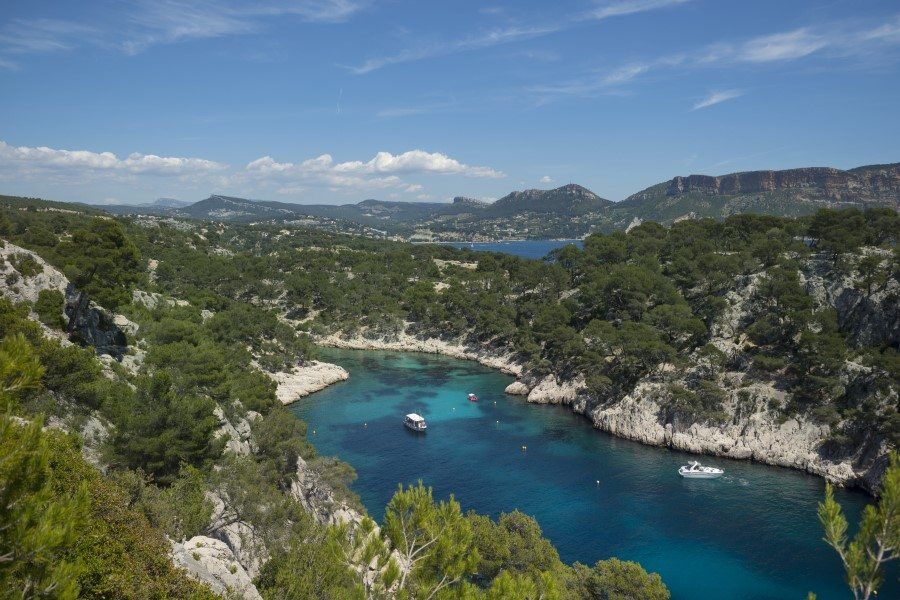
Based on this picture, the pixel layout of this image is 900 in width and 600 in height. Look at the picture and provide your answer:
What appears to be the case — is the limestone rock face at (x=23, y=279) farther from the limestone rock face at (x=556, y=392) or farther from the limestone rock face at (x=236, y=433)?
the limestone rock face at (x=556, y=392)

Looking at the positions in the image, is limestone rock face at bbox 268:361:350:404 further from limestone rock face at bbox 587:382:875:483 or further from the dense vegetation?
limestone rock face at bbox 587:382:875:483

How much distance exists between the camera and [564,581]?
20.9 m

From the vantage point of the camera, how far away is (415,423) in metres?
49.9

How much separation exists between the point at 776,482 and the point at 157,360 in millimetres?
45678

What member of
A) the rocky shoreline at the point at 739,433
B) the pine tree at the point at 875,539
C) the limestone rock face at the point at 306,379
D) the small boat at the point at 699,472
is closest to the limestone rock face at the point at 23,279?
the limestone rock face at the point at 306,379

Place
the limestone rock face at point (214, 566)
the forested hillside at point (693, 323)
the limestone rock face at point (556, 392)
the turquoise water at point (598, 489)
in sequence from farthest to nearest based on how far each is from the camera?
the limestone rock face at point (556, 392) → the forested hillside at point (693, 323) → the turquoise water at point (598, 489) → the limestone rock face at point (214, 566)

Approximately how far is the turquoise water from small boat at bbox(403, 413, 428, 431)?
0.81 metres

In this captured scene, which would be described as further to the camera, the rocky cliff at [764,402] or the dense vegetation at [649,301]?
the dense vegetation at [649,301]

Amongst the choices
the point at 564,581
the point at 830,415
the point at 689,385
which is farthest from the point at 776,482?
the point at 564,581

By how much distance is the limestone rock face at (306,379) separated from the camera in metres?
58.9

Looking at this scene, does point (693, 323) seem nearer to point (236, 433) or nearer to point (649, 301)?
point (649, 301)

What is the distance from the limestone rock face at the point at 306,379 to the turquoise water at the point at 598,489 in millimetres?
1785

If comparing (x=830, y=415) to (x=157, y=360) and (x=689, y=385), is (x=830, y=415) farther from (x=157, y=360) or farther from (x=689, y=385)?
(x=157, y=360)

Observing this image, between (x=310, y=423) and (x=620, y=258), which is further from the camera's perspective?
(x=620, y=258)
